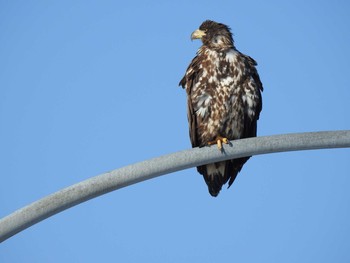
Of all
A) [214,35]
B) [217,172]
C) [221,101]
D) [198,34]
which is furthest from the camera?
[198,34]

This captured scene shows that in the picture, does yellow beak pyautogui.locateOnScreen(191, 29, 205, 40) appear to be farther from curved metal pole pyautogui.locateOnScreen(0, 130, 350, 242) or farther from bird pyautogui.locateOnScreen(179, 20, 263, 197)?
curved metal pole pyautogui.locateOnScreen(0, 130, 350, 242)

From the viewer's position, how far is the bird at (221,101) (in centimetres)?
824

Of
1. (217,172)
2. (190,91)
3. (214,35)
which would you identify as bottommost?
(217,172)

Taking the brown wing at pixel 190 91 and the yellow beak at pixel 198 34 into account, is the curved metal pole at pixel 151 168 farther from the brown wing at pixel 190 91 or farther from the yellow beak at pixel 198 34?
the yellow beak at pixel 198 34

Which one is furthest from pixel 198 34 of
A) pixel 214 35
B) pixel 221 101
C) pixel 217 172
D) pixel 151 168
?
pixel 151 168

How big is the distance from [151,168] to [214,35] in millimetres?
4098

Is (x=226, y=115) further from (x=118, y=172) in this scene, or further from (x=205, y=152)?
(x=118, y=172)

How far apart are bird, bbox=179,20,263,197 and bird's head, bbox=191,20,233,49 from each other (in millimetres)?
151

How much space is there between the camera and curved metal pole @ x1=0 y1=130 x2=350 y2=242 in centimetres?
477

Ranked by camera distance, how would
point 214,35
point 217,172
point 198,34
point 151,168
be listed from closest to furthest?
point 151,168
point 217,172
point 214,35
point 198,34

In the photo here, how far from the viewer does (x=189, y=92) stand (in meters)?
8.51

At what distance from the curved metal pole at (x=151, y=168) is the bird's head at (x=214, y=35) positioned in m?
3.22

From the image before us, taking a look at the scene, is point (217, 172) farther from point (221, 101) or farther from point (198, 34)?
point (198, 34)

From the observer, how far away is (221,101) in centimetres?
821
